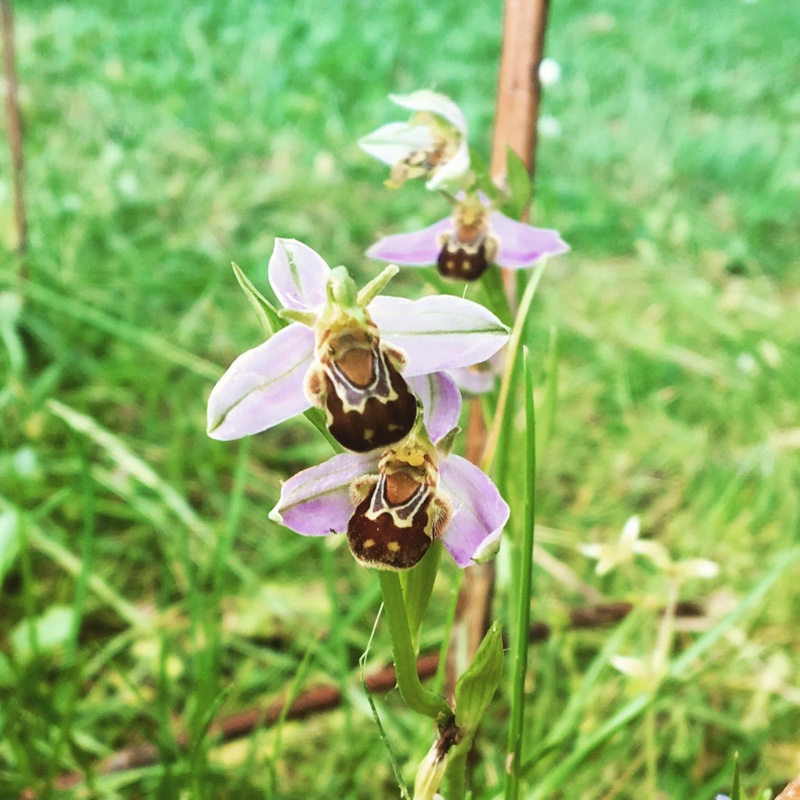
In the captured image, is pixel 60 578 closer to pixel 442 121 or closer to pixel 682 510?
pixel 442 121

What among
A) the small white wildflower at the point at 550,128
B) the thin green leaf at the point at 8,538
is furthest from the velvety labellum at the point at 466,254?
the small white wildflower at the point at 550,128

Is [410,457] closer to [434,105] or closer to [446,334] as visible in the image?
[446,334]

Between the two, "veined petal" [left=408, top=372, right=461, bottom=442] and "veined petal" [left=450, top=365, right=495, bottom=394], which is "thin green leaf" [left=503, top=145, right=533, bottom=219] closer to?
"veined petal" [left=450, top=365, right=495, bottom=394]

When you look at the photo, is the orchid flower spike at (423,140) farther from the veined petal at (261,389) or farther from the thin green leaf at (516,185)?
the veined petal at (261,389)

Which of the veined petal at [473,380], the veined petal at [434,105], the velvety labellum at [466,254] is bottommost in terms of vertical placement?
the veined petal at [473,380]

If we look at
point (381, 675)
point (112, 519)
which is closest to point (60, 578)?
point (112, 519)

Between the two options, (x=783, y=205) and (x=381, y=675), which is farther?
(x=783, y=205)

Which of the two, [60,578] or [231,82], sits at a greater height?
[231,82]
